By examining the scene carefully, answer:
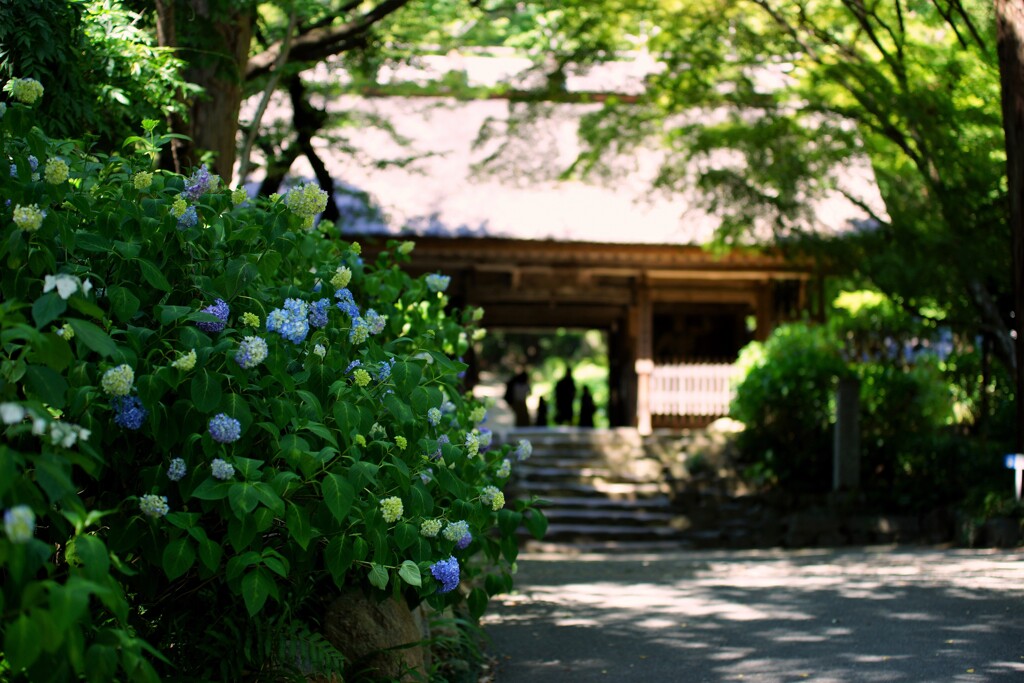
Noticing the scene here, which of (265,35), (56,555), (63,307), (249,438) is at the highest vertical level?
(265,35)

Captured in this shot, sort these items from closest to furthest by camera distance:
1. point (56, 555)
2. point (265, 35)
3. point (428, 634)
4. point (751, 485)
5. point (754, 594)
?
point (56, 555) < point (428, 634) < point (754, 594) < point (265, 35) < point (751, 485)

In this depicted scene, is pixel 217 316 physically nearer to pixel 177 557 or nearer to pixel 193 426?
pixel 193 426

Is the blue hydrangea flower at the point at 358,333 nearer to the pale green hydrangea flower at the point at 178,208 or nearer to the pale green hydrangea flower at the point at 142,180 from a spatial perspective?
the pale green hydrangea flower at the point at 178,208

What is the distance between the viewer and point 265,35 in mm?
11016

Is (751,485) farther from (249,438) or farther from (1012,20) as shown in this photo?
(249,438)

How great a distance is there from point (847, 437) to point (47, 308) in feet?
36.6

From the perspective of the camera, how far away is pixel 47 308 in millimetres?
2766

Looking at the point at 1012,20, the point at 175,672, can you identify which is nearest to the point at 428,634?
the point at 175,672

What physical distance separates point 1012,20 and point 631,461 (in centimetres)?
813

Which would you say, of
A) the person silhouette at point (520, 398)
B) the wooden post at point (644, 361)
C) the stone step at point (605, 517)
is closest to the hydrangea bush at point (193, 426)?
the stone step at point (605, 517)

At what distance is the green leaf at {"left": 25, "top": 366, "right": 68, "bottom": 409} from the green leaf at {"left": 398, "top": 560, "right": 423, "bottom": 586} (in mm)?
1249

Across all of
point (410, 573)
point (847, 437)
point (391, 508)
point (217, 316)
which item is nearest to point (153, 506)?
point (217, 316)

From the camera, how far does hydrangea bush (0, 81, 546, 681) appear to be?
2.74 metres

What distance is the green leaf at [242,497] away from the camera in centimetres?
305
